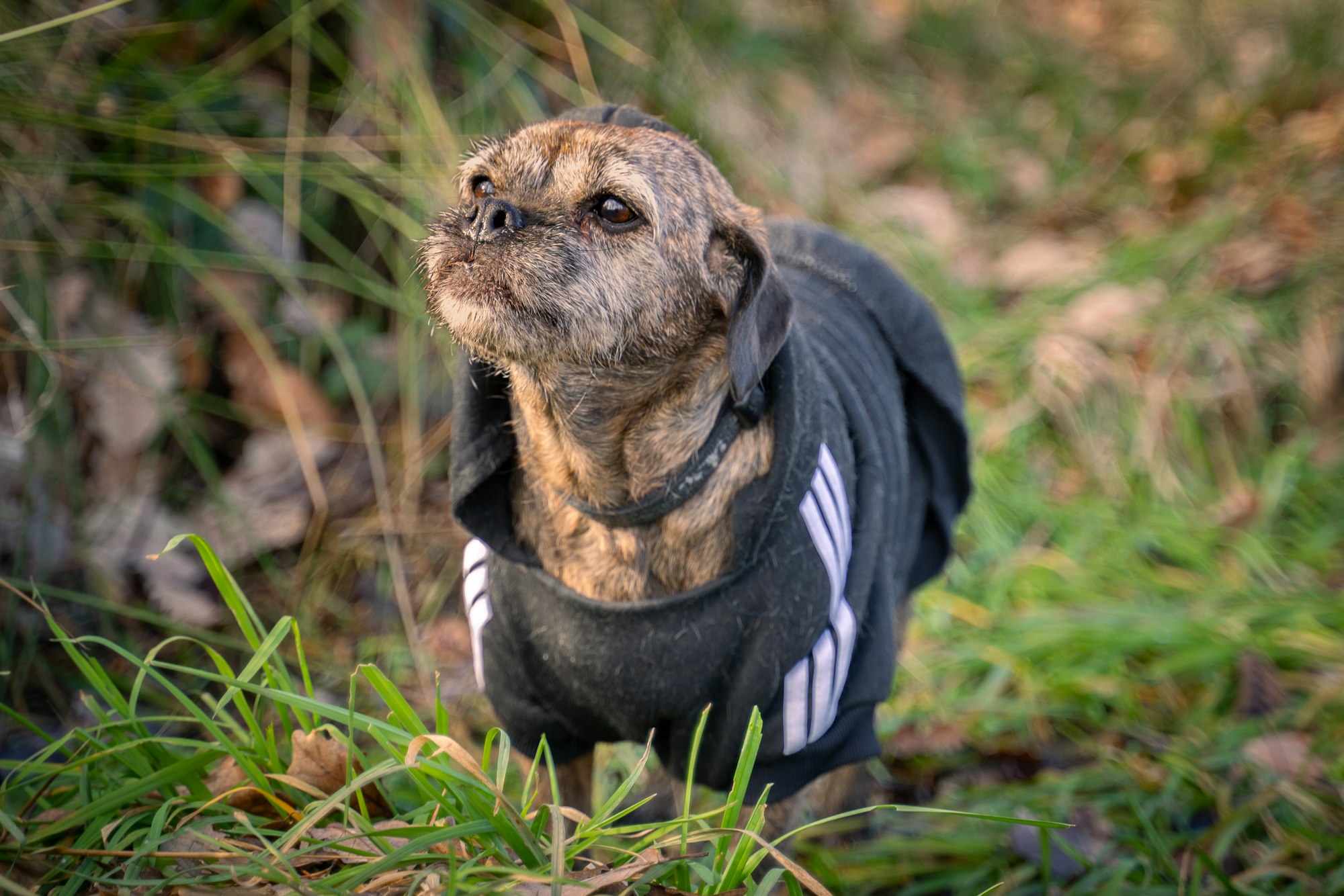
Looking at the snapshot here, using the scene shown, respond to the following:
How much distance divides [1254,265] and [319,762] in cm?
442

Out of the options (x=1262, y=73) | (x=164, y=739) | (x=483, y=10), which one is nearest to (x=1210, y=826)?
(x=164, y=739)

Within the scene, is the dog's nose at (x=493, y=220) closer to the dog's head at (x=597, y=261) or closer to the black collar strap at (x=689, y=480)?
the dog's head at (x=597, y=261)

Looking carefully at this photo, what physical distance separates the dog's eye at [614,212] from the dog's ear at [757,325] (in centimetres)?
25

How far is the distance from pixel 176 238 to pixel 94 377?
0.57 meters

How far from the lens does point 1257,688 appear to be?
2.94 metres

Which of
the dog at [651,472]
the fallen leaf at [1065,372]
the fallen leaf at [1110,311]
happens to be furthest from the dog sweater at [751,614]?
the fallen leaf at [1110,311]

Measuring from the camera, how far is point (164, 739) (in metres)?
1.70

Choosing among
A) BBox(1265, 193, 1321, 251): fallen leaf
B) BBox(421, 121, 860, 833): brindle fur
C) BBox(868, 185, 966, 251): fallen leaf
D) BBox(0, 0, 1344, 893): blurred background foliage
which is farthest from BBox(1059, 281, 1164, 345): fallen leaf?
BBox(421, 121, 860, 833): brindle fur

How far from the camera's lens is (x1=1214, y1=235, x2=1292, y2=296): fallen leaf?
4.39 meters

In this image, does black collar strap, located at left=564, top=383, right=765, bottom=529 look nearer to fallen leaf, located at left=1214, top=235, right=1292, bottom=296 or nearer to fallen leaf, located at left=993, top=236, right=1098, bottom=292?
fallen leaf, located at left=993, top=236, right=1098, bottom=292

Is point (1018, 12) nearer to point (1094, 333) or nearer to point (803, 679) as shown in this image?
point (1094, 333)

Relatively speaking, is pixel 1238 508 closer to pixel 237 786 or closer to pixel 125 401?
pixel 237 786

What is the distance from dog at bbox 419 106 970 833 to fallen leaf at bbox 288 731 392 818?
35 centimetres

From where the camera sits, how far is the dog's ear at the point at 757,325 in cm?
179
